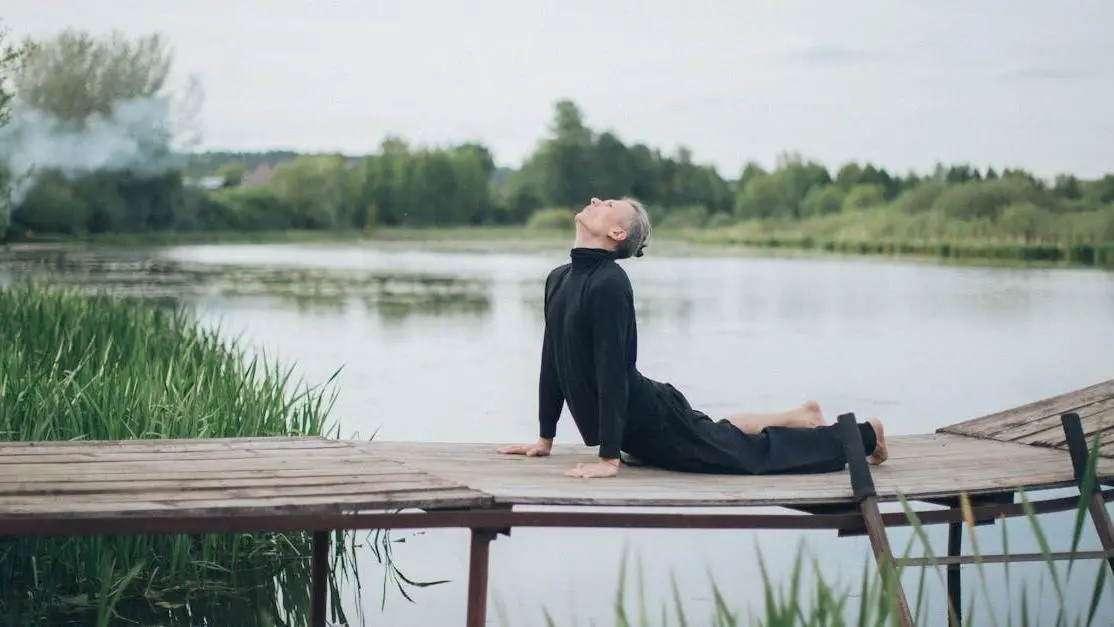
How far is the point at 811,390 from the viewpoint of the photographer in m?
12.5

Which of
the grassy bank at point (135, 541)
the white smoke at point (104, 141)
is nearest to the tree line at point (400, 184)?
the white smoke at point (104, 141)

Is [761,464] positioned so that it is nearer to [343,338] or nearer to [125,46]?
[343,338]

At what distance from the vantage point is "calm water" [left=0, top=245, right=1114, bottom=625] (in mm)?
6062

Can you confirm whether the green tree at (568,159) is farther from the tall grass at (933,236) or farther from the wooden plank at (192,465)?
the wooden plank at (192,465)

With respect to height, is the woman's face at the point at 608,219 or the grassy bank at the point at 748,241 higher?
the woman's face at the point at 608,219

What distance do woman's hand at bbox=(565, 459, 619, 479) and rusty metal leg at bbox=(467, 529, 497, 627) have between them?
343 millimetres

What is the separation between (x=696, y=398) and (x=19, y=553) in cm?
756

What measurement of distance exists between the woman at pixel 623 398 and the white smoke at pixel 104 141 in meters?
21.3

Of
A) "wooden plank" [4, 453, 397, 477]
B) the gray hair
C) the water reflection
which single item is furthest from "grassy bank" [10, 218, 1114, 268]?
"wooden plank" [4, 453, 397, 477]

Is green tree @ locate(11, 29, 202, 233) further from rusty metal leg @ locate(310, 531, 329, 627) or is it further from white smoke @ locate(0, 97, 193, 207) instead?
rusty metal leg @ locate(310, 531, 329, 627)

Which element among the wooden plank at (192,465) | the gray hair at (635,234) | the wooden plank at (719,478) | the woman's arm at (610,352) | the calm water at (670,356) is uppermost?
the gray hair at (635,234)

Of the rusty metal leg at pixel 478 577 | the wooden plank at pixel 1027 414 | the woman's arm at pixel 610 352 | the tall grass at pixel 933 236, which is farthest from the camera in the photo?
the tall grass at pixel 933 236

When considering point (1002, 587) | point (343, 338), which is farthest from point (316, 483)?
point (343, 338)

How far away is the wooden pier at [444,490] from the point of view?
3283 mm
